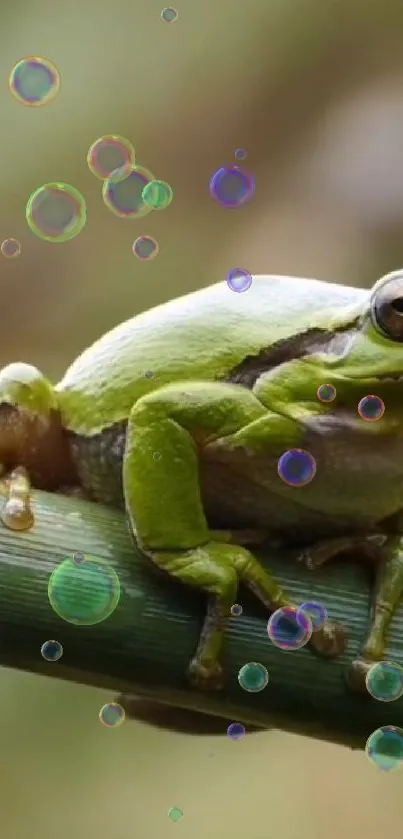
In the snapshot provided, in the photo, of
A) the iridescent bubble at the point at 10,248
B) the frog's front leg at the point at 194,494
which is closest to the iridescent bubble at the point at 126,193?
the frog's front leg at the point at 194,494

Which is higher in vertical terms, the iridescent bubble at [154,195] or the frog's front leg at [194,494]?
the iridescent bubble at [154,195]

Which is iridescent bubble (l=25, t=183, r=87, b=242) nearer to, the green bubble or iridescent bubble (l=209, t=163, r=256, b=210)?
iridescent bubble (l=209, t=163, r=256, b=210)

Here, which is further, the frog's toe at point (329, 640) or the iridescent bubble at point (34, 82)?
the iridescent bubble at point (34, 82)

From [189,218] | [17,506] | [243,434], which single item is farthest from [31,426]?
[189,218]

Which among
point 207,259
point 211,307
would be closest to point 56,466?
point 211,307

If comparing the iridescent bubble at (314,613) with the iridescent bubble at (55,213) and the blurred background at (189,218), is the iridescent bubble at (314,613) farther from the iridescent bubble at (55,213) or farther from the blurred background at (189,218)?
the blurred background at (189,218)

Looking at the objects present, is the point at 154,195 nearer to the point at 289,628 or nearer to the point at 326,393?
the point at 326,393

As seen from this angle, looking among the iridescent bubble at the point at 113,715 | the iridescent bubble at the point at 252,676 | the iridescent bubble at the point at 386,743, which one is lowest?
the iridescent bubble at the point at 113,715
